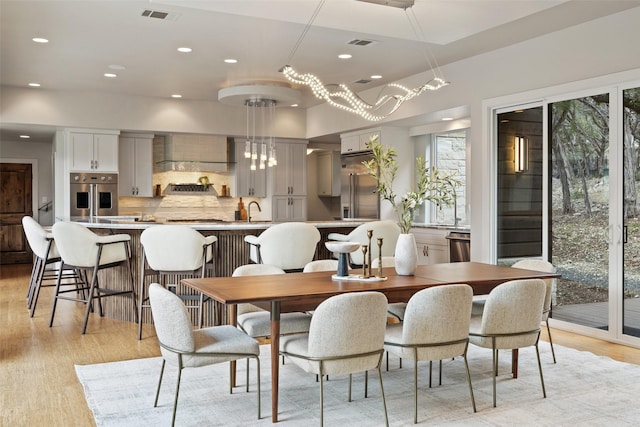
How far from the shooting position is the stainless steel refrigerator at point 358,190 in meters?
8.60

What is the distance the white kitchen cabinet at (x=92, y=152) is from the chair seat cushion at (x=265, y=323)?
568cm

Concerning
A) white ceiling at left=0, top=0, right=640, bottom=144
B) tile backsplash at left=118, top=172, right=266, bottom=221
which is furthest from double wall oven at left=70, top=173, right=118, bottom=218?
white ceiling at left=0, top=0, right=640, bottom=144

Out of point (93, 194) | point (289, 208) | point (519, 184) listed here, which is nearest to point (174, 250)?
point (519, 184)

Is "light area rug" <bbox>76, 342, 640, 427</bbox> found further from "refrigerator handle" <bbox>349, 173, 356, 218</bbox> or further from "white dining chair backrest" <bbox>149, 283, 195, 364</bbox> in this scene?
"refrigerator handle" <bbox>349, 173, 356, 218</bbox>

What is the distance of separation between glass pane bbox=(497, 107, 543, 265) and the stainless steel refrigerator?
253 centimetres

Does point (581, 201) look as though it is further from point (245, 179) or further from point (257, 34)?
point (245, 179)

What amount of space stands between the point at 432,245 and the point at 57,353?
15.5 feet

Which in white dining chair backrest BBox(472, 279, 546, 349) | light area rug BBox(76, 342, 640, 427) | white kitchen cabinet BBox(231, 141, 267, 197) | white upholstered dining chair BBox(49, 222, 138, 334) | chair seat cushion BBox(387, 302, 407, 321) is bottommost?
light area rug BBox(76, 342, 640, 427)

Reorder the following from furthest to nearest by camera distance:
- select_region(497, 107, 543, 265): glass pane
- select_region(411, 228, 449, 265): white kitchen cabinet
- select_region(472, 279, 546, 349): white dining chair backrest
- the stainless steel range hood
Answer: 1. the stainless steel range hood
2. select_region(411, 228, 449, 265): white kitchen cabinet
3. select_region(497, 107, 543, 265): glass pane
4. select_region(472, 279, 546, 349): white dining chair backrest

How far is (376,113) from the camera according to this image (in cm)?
818

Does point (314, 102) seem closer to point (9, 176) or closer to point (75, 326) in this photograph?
point (75, 326)

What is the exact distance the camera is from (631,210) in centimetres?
486

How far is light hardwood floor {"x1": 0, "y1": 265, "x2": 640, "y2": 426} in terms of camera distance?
336 cm

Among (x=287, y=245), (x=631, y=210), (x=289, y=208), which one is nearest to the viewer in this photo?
(x=631, y=210)
